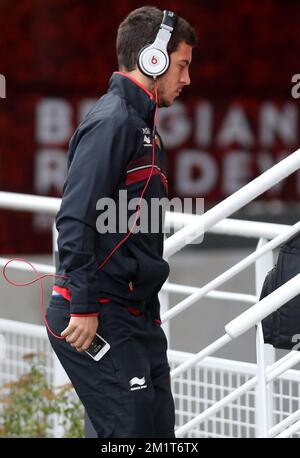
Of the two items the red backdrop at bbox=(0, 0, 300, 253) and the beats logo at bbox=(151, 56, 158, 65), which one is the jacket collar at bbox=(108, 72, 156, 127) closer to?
the beats logo at bbox=(151, 56, 158, 65)

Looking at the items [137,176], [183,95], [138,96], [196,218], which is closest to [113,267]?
[137,176]

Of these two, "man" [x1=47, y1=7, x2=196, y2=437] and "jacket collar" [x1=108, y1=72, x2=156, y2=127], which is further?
"jacket collar" [x1=108, y1=72, x2=156, y2=127]

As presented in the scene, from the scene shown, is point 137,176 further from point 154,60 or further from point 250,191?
point 250,191

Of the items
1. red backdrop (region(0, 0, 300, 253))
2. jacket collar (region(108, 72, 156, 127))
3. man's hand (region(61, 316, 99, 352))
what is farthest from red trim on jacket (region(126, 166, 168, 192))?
red backdrop (region(0, 0, 300, 253))

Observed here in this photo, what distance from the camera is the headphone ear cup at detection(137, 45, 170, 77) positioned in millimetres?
3404

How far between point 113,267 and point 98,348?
0.24 meters

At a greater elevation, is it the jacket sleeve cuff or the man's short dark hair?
the man's short dark hair

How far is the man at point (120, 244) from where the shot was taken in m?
3.32

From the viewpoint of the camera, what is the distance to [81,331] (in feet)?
10.9

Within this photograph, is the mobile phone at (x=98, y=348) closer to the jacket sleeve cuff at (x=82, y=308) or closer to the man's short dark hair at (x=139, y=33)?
the jacket sleeve cuff at (x=82, y=308)

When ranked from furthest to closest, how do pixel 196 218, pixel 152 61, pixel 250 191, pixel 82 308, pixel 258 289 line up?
pixel 258 289 < pixel 196 218 < pixel 250 191 < pixel 152 61 < pixel 82 308

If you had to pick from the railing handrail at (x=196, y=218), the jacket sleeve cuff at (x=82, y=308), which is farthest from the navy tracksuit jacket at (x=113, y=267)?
the railing handrail at (x=196, y=218)

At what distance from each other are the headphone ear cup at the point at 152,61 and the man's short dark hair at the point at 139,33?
1.9 inches

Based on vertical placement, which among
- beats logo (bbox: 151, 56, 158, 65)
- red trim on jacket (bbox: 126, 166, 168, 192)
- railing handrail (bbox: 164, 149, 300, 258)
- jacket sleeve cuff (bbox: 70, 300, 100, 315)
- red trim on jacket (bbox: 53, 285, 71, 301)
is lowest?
jacket sleeve cuff (bbox: 70, 300, 100, 315)
